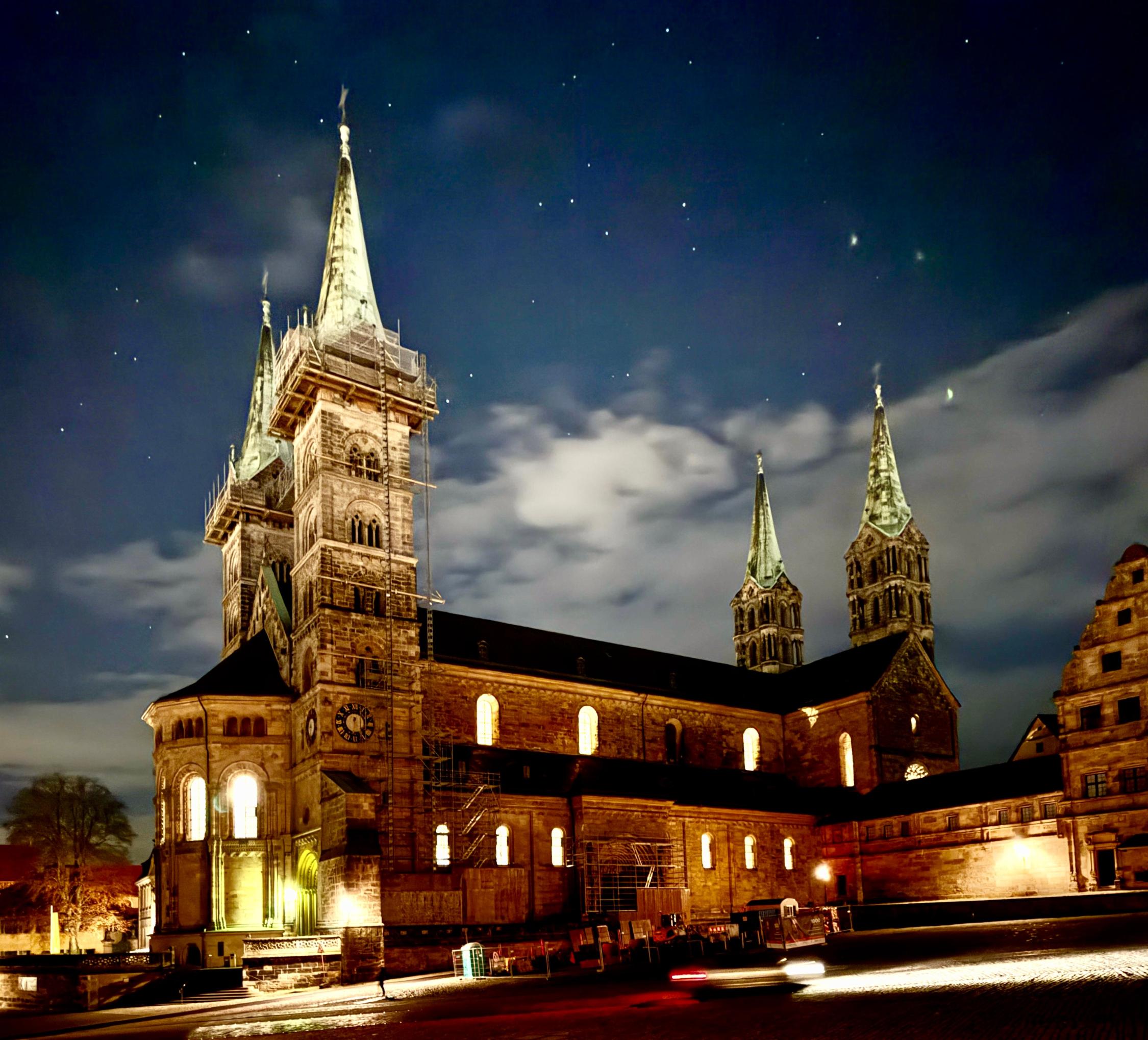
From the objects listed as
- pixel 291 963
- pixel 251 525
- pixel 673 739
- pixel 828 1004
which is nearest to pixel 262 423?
pixel 251 525

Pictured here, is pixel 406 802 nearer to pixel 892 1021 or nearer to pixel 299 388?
pixel 299 388

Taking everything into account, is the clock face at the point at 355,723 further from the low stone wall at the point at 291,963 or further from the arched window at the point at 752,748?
the arched window at the point at 752,748

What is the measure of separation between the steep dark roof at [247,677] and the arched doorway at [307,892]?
272 inches

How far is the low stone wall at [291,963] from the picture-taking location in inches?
1362

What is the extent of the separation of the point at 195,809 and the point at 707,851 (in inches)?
864

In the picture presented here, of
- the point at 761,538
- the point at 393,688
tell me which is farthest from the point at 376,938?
the point at 761,538

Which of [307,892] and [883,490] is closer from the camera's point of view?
[307,892]

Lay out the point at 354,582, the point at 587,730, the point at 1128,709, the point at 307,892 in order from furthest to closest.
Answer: the point at 587,730 < the point at 354,582 < the point at 307,892 < the point at 1128,709

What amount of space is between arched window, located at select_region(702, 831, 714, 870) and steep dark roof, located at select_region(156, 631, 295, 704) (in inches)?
753

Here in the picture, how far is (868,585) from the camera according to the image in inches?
3285

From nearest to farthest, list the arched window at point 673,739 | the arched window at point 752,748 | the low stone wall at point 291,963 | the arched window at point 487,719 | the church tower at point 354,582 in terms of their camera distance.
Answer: the low stone wall at point 291,963 < the church tower at point 354,582 < the arched window at point 487,719 < the arched window at point 673,739 < the arched window at point 752,748

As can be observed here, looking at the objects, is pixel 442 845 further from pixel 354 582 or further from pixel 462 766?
pixel 354 582

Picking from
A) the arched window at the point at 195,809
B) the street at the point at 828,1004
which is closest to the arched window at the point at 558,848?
the arched window at the point at 195,809

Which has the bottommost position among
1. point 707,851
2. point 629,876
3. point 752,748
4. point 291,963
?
point 291,963
